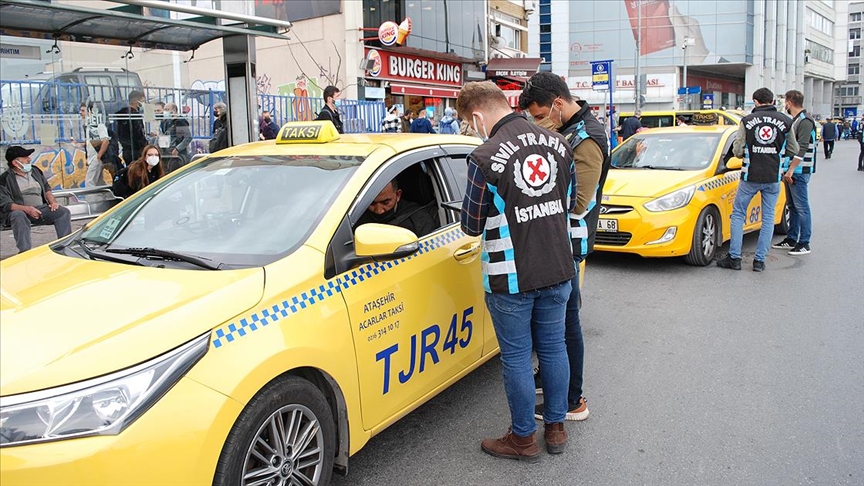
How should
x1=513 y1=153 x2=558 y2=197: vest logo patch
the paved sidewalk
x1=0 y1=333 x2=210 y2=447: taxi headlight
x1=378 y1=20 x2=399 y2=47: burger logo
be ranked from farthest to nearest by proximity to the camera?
x1=378 y1=20 x2=399 y2=47: burger logo, the paved sidewalk, x1=513 y1=153 x2=558 y2=197: vest logo patch, x1=0 y1=333 x2=210 y2=447: taxi headlight

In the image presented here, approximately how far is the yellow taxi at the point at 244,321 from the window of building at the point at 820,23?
4110 inches

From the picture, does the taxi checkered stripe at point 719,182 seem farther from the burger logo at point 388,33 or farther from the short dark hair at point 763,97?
the burger logo at point 388,33

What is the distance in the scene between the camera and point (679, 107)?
218 feet

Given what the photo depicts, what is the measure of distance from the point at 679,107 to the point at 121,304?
6956 centimetres

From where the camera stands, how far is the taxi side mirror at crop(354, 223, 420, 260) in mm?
3166

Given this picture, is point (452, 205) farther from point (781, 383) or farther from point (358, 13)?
point (358, 13)

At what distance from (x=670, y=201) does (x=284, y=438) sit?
20.4 ft

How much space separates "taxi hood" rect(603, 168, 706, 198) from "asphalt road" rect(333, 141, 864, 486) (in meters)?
1.21

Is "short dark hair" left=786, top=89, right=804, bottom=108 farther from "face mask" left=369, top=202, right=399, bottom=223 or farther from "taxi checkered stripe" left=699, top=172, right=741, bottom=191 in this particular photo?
"face mask" left=369, top=202, right=399, bottom=223

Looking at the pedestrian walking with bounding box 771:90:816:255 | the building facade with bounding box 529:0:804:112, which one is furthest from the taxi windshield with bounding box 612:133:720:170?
the building facade with bounding box 529:0:804:112

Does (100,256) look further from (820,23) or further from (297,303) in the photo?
(820,23)

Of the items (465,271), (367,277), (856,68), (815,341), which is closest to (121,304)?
(367,277)

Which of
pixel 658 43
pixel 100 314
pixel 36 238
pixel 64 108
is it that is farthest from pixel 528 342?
pixel 658 43

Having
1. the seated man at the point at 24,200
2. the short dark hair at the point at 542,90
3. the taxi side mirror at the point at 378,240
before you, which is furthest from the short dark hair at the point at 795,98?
the seated man at the point at 24,200
